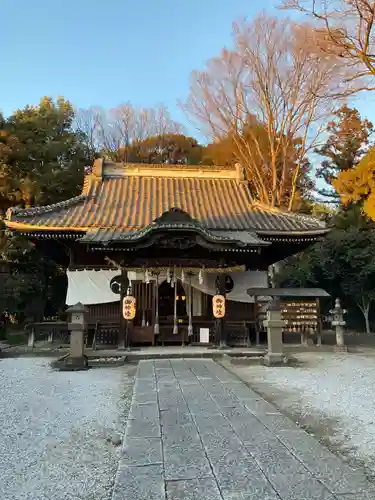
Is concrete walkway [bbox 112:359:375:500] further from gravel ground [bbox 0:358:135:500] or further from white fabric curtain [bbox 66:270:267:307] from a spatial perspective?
white fabric curtain [bbox 66:270:267:307]

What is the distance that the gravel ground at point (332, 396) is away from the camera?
11.4 feet

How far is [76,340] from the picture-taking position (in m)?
7.54

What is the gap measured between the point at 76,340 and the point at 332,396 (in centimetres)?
476

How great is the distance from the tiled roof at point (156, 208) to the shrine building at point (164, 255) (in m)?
0.03

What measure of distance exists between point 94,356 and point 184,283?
328cm

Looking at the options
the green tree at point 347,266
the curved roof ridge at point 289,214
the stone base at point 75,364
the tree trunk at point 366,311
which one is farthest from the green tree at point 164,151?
the stone base at point 75,364

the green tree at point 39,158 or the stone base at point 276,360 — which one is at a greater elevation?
the green tree at point 39,158

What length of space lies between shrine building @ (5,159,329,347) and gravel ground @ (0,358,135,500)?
388cm

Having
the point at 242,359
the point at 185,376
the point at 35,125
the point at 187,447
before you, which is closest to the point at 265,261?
the point at 242,359

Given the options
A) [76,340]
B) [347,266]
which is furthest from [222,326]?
[347,266]

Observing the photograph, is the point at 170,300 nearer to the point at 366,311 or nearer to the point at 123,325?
the point at 123,325

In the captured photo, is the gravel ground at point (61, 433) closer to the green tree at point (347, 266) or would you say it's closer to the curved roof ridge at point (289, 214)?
the curved roof ridge at point (289, 214)

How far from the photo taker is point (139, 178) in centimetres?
1415

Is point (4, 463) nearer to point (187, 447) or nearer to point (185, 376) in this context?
point (187, 447)
